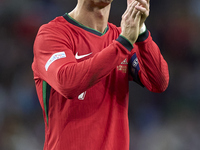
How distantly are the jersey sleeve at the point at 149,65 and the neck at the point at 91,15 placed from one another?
0.23m

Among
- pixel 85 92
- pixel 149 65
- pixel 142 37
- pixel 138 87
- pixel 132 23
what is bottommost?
pixel 138 87

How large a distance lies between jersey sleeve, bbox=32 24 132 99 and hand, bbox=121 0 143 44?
0.04m

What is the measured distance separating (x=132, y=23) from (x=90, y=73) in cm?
28

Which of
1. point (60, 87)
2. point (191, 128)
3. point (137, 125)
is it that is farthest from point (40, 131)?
point (60, 87)

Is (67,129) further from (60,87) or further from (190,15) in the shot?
(190,15)

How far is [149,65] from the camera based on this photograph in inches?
56.9

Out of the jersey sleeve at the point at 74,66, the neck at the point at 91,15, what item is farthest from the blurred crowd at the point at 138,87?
the jersey sleeve at the point at 74,66

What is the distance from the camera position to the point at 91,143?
4.58 ft

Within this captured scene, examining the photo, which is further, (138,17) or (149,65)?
(149,65)

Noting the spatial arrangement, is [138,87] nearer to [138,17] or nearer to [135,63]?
[135,63]

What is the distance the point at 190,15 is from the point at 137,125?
1.43 m

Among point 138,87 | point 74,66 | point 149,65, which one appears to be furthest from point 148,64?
point 138,87

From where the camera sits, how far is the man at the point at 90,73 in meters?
1.20

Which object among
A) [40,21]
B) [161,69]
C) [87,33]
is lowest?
[40,21]
